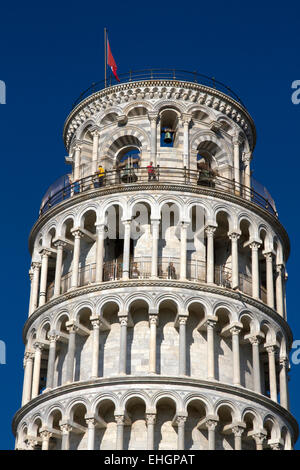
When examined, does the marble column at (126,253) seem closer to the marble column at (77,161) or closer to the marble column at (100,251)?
the marble column at (100,251)

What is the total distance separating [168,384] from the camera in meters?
47.2

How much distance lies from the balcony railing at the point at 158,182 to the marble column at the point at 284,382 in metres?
8.42

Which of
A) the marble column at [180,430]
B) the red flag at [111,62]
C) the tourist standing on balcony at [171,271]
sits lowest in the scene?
the marble column at [180,430]

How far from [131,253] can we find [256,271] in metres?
6.47

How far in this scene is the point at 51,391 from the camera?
48.9 metres

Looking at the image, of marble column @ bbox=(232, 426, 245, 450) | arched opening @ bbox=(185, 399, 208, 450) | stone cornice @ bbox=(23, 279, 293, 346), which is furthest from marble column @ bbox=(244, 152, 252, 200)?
marble column @ bbox=(232, 426, 245, 450)

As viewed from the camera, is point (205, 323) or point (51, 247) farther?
point (51, 247)

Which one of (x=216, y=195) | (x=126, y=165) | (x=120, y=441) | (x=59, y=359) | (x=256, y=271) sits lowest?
(x=120, y=441)

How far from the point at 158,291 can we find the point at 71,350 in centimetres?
506

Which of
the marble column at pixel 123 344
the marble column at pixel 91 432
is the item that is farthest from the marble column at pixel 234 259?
the marble column at pixel 91 432

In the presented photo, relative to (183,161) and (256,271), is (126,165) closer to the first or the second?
(183,161)

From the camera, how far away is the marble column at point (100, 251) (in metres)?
50.9
